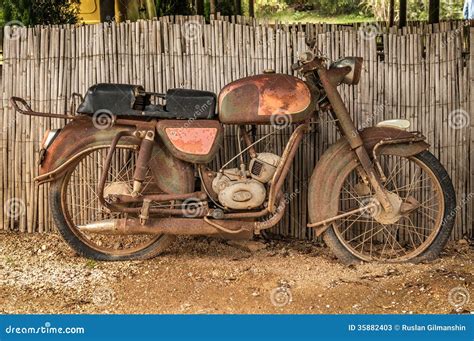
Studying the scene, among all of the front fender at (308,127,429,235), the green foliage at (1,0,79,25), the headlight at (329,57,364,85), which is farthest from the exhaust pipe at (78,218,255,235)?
the green foliage at (1,0,79,25)

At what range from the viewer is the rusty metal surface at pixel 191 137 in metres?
4.87

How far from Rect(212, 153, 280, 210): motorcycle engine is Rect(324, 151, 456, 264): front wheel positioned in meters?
0.59

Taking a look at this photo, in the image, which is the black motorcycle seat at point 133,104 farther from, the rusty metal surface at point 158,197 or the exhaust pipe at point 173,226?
the exhaust pipe at point 173,226

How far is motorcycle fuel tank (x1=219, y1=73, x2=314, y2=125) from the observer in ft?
15.7

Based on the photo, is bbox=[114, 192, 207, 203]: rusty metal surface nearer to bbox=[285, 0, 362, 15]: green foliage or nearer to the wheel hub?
the wheel hub

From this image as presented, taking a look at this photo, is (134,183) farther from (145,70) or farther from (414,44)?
(414,44)

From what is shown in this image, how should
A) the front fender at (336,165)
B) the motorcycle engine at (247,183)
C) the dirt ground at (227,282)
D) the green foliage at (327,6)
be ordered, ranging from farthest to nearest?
the green foliage at (327,6) < the front fender at (336,165) < the motorcycle engine at (247,183) < the dirt ground at (227,282)

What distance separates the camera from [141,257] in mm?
5152

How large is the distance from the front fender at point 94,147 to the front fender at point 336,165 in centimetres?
90

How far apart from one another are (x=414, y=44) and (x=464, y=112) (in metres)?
0.67

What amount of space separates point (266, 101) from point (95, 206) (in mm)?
1782

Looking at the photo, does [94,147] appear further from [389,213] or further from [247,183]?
[389,213]

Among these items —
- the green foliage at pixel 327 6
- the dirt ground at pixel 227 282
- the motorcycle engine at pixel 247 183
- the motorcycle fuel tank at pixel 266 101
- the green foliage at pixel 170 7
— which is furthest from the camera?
the green foliage at pixel 327 6


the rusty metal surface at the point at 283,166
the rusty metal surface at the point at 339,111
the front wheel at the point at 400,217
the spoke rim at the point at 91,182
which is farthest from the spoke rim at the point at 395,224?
the spoke rim at the point at 91,182
